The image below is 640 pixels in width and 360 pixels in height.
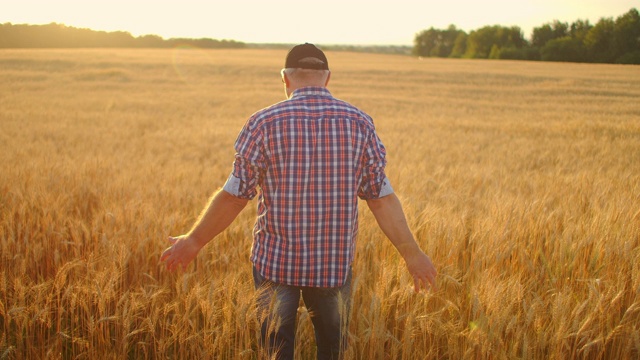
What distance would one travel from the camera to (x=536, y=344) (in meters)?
1.77

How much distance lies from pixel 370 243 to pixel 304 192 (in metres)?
1.28

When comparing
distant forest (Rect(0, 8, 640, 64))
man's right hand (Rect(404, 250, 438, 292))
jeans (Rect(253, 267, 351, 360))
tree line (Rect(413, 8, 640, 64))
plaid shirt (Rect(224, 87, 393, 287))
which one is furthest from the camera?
tree line (Rect(413, 8, 640, 64))

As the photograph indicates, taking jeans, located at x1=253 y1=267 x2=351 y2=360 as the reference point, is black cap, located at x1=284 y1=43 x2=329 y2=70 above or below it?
above

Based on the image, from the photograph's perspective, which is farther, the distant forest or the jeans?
the distant forest

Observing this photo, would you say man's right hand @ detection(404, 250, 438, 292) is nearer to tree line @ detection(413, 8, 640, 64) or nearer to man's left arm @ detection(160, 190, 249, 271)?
man's left arm @ detection(160, 190, 249, 271)

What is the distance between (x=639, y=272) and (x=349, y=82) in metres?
21.7

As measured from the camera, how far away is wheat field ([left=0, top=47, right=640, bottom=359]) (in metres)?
1.81

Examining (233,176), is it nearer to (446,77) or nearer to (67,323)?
(67,323)

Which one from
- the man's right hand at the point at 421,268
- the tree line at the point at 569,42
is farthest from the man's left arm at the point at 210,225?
the tree line at the point at 569,42

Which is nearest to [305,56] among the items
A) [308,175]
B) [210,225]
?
[308,175]

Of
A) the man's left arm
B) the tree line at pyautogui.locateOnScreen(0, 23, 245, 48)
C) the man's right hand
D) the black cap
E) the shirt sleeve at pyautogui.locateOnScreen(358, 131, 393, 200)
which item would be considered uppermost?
the tree line at pyautogui.locateOnScreen(0, 23, 245, 48)

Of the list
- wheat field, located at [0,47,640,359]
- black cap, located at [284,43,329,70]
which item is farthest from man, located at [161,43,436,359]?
A: wheat field, located at [0,47,640,359]

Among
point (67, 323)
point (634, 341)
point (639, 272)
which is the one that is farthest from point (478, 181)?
point (67, 323)

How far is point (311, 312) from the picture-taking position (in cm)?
183
